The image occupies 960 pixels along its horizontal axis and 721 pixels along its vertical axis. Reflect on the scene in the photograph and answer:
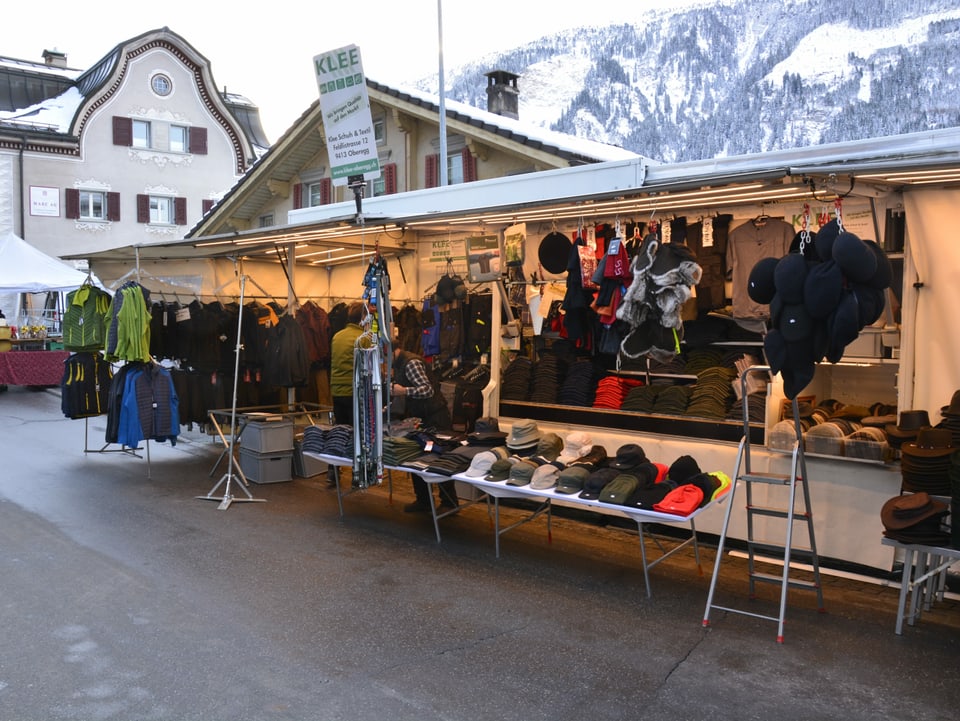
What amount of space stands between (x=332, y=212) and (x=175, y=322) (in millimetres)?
2457

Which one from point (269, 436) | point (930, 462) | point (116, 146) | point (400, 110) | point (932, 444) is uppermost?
point (116, 146)

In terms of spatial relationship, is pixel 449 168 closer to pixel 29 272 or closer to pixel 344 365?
pixel 344 365

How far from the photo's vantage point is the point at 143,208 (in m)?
29.4

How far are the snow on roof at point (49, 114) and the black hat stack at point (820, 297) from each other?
94.2 ft

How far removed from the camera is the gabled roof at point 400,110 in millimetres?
13306

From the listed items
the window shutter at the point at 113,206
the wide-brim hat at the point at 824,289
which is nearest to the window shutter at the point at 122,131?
the window shutter at the point at 113,206

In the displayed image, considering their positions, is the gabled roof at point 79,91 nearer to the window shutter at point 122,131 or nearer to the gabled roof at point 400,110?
the window shutter at point 122,131

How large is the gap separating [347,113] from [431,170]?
9.73m

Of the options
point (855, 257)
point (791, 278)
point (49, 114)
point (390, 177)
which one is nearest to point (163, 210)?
point (49, 114)

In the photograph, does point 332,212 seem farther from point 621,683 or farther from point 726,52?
point 726,52

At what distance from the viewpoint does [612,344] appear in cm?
679

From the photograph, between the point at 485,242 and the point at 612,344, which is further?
the point at 485,242

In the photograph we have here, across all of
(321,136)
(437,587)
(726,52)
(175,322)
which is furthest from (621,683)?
(726,52)

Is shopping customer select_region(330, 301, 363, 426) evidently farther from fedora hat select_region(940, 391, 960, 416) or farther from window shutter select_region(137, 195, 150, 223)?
window shutter select_region(137, 195, 150, 223)
